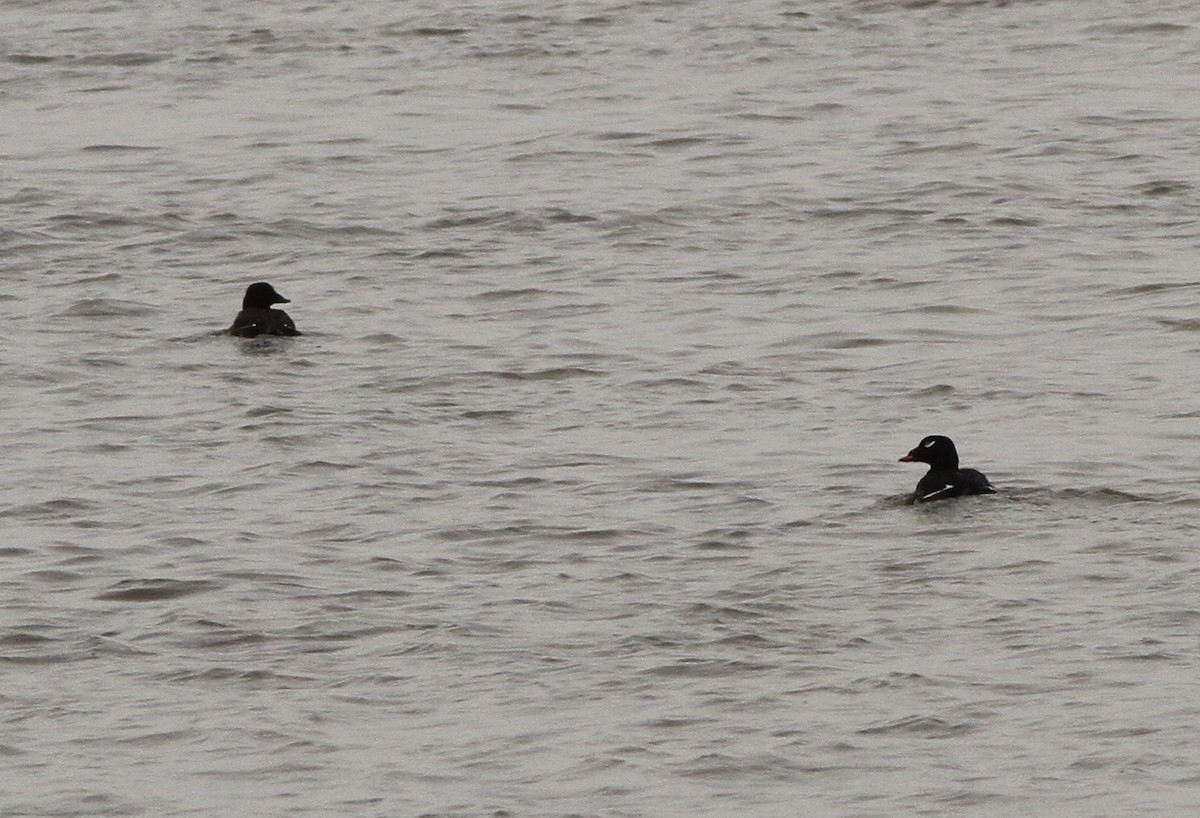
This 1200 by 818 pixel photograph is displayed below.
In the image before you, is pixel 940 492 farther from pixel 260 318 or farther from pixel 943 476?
pixel 260 318

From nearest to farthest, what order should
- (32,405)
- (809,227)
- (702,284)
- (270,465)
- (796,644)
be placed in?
(796,644)
(270,465)
(32,405)
(702,284)
(809,227)

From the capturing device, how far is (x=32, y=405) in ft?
65.5

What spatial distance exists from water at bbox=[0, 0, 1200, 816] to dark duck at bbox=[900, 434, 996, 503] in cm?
12

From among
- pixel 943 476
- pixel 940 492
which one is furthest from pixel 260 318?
pixel 940 492

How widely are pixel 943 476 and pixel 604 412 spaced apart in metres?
3.48

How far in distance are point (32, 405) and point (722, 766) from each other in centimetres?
886

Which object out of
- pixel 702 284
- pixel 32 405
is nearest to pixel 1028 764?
pixel 32 405

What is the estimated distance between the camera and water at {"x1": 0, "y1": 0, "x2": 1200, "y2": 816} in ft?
42.2

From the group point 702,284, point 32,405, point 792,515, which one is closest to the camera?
point 792,515

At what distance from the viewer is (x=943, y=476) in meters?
16.5

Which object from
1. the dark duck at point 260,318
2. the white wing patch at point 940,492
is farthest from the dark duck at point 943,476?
the dark duck at point 260,318

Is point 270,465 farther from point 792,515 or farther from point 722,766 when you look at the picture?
point 722,766

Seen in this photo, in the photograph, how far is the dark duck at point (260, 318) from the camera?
2145cm

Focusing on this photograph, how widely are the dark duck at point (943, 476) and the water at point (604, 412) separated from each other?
0.12 metres
